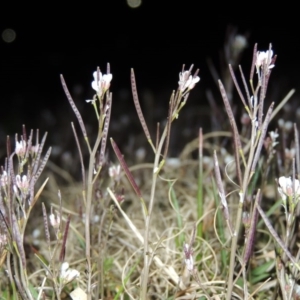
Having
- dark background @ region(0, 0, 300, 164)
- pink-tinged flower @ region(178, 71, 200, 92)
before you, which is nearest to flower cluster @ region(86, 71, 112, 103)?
pink-tinged flower @ region(178, 71, 200, 92)

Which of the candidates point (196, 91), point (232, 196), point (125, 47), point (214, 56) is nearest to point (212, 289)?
point (232, 196)

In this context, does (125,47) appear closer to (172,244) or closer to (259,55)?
(172,244)

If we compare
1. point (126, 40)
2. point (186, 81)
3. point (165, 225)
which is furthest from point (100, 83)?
point (126, 40)

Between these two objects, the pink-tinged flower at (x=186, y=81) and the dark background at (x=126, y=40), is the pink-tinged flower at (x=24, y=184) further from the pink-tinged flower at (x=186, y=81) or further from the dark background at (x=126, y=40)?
the dark background at (x=126, y=40)

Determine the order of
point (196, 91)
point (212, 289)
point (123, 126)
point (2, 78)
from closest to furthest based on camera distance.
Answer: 1. point (212, 289)
2. point (123, 126)
3. point (196, 91)
4. point (2, 78)

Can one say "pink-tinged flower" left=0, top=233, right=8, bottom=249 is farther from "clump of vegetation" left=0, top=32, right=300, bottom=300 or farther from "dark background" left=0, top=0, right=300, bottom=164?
"dark background" left=0, top=0, right=300, bottom=164
